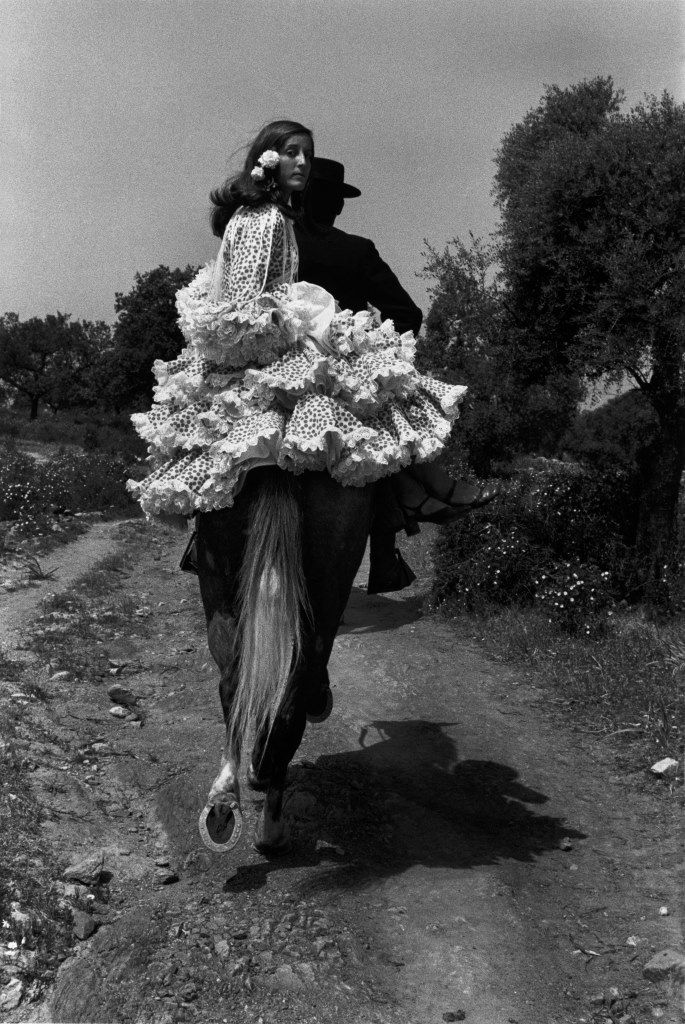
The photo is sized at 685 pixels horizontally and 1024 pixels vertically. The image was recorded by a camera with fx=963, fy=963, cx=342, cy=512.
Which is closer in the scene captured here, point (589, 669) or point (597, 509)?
point (589, 669)

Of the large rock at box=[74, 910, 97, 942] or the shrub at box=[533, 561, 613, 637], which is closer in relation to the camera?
the large rock at box=[74, 910, 97, 942]

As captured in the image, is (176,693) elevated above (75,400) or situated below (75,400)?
below

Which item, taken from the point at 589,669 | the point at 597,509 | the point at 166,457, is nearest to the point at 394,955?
the point at 166,457

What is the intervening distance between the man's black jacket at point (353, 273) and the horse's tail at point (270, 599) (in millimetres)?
993

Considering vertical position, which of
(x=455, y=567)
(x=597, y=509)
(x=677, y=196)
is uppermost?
(x=677, y=196)

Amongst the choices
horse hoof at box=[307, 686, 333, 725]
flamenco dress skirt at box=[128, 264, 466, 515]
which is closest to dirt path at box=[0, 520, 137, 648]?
horse hoof at box=[307, 686, 333, 725]

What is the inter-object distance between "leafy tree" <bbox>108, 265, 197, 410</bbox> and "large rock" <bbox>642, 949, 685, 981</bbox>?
23.3m

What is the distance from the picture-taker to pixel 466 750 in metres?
5.62

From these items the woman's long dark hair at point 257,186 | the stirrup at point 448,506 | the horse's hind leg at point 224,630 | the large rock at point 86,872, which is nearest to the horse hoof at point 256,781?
the horse's hind leg at point 224,630

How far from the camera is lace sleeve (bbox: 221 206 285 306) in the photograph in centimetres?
375

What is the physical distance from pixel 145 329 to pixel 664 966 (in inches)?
998

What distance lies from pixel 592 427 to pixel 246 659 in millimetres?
19926

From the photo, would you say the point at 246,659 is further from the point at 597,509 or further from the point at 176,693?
the point at 597,509

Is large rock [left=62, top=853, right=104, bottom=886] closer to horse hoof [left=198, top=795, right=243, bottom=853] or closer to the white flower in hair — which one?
horse hoof [left=198, top=795, right=243, bottom=853]
